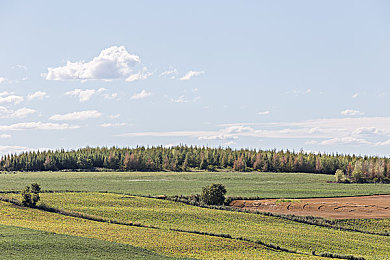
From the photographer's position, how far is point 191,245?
1929 inches

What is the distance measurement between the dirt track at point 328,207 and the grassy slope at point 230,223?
11773 millimetres

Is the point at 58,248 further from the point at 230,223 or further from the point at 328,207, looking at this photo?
the point at 328,207

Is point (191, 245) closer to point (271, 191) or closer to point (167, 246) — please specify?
point (167, 246)

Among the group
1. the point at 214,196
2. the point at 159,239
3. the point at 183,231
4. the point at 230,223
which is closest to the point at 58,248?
the point at 159,239

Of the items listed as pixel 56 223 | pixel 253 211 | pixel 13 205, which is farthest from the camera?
pixel 253 211

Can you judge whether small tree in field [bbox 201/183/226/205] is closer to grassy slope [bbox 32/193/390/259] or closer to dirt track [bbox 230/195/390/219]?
dirt track [bbox 230/195/390/219]

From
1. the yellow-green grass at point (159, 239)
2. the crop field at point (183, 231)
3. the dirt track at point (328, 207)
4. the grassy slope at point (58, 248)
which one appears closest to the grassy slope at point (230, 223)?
the crop field at point (183, 231)

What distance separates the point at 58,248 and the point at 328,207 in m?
57.6

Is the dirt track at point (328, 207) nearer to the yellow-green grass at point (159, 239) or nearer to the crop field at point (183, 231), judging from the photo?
the crop field at point (183, 231)

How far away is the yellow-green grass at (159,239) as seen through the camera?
4612 cm

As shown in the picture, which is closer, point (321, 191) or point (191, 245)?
point (191, 245)

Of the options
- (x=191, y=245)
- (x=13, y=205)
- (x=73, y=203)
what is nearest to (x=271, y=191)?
(x=73, y=203)

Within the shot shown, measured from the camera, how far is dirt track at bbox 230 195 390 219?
82062 millimetres

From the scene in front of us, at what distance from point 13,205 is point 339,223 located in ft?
150
